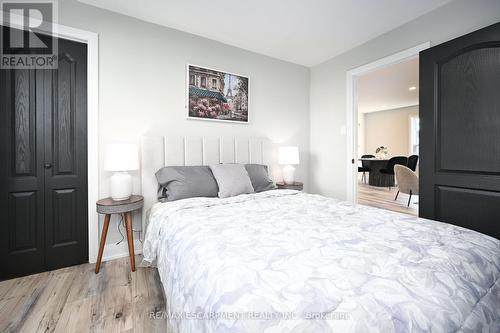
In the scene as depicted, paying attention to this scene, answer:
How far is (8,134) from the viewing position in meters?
1.90

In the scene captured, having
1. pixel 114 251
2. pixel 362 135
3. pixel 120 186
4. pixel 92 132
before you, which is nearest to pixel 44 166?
pixel 92 132

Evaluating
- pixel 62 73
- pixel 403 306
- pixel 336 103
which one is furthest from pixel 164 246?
pixel 336 103

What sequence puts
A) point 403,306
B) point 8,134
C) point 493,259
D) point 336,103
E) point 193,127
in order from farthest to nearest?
1. point 336,103
2. point 193,127
3. point 8,134
4. point 493,259
5. point 403,306

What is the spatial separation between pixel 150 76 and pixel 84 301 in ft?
6.86

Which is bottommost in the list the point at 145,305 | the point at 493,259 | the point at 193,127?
the point at 145,305

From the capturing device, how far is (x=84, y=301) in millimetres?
1617

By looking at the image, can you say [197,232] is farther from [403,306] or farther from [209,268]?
[403,306]

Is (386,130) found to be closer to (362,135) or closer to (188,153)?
(362,135)

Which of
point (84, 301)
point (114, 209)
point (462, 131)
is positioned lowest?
point (84, 301)

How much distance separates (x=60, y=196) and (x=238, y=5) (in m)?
2.44

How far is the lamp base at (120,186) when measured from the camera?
80.1 inches

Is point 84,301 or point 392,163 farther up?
point 392,163

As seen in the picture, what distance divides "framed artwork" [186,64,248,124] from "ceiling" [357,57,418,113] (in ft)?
7.02

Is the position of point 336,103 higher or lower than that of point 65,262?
higher
